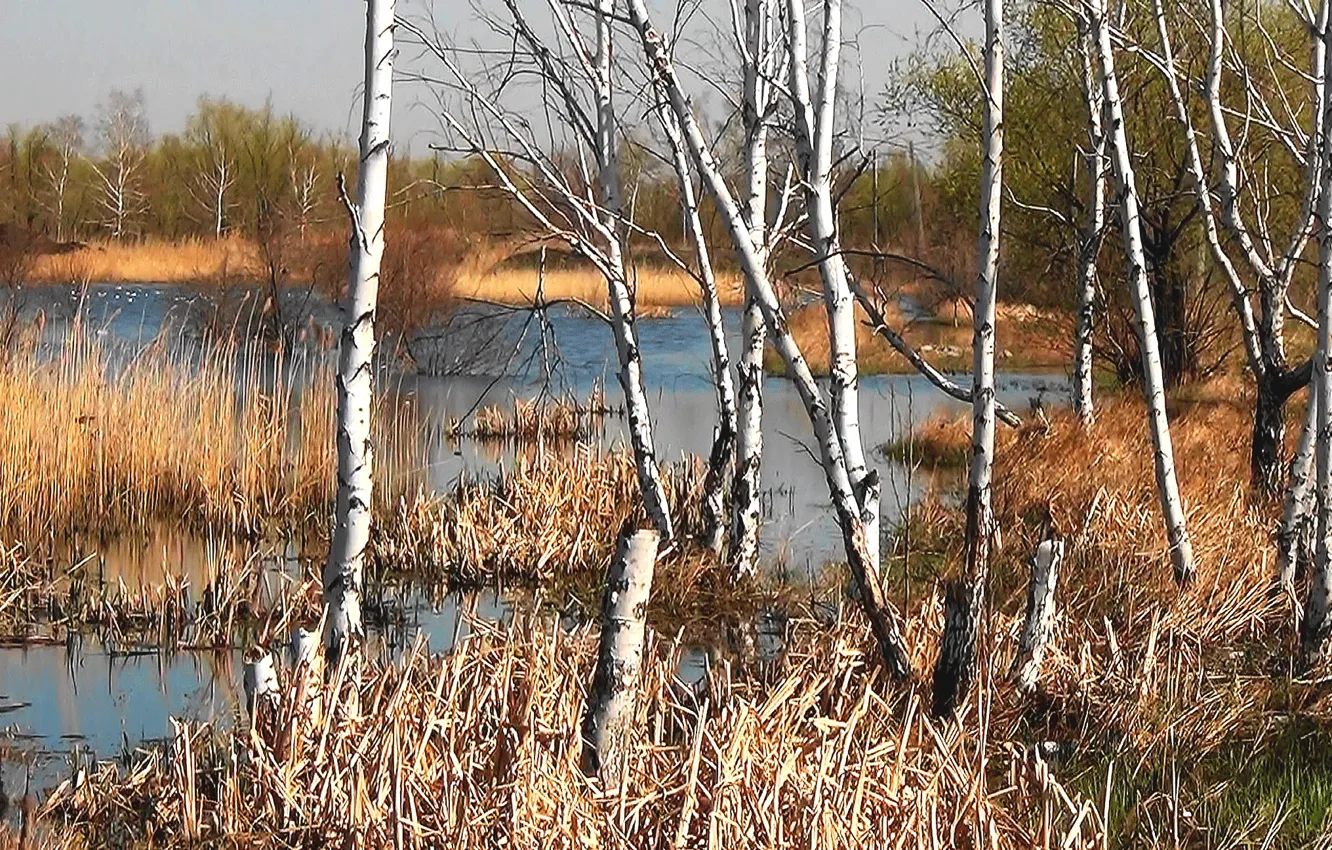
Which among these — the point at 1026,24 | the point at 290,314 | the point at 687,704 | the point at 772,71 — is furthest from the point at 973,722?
the point at 290,314

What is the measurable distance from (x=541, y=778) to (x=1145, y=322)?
3901 millimetres

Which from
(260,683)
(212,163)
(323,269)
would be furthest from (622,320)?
(212,163)

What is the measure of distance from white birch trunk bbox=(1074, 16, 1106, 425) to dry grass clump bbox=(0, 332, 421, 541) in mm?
4659

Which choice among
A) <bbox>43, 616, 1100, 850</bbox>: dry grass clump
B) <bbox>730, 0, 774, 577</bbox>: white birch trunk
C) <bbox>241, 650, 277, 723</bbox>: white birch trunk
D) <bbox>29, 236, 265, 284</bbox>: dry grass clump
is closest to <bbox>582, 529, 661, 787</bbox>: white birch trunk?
<bbox>43, 616, 1100, 850</bbox>: dry grass clump

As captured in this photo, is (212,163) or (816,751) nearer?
(816,751)

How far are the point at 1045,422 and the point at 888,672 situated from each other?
5949 millimetres

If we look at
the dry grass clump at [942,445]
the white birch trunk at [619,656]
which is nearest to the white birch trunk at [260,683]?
the white birch trunk at [619,656]

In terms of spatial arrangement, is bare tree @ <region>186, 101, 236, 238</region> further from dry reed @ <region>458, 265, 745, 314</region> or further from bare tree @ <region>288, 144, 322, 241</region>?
dry reed @ <region>458, 265, 745, 314</region>

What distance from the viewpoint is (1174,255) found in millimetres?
16500

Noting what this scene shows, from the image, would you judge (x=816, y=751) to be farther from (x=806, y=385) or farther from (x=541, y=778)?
(x=806, y=385)

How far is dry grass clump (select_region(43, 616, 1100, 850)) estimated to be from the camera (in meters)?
3.94

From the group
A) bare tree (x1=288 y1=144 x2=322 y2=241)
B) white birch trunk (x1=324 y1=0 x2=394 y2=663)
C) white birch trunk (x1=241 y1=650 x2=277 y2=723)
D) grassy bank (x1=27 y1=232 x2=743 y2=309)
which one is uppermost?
bare tree (x1=288 y1=144 x2=322 y2=241)

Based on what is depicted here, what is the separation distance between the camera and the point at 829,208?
5688 millimetres

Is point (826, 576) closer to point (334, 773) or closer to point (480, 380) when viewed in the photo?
point (334, 773)
